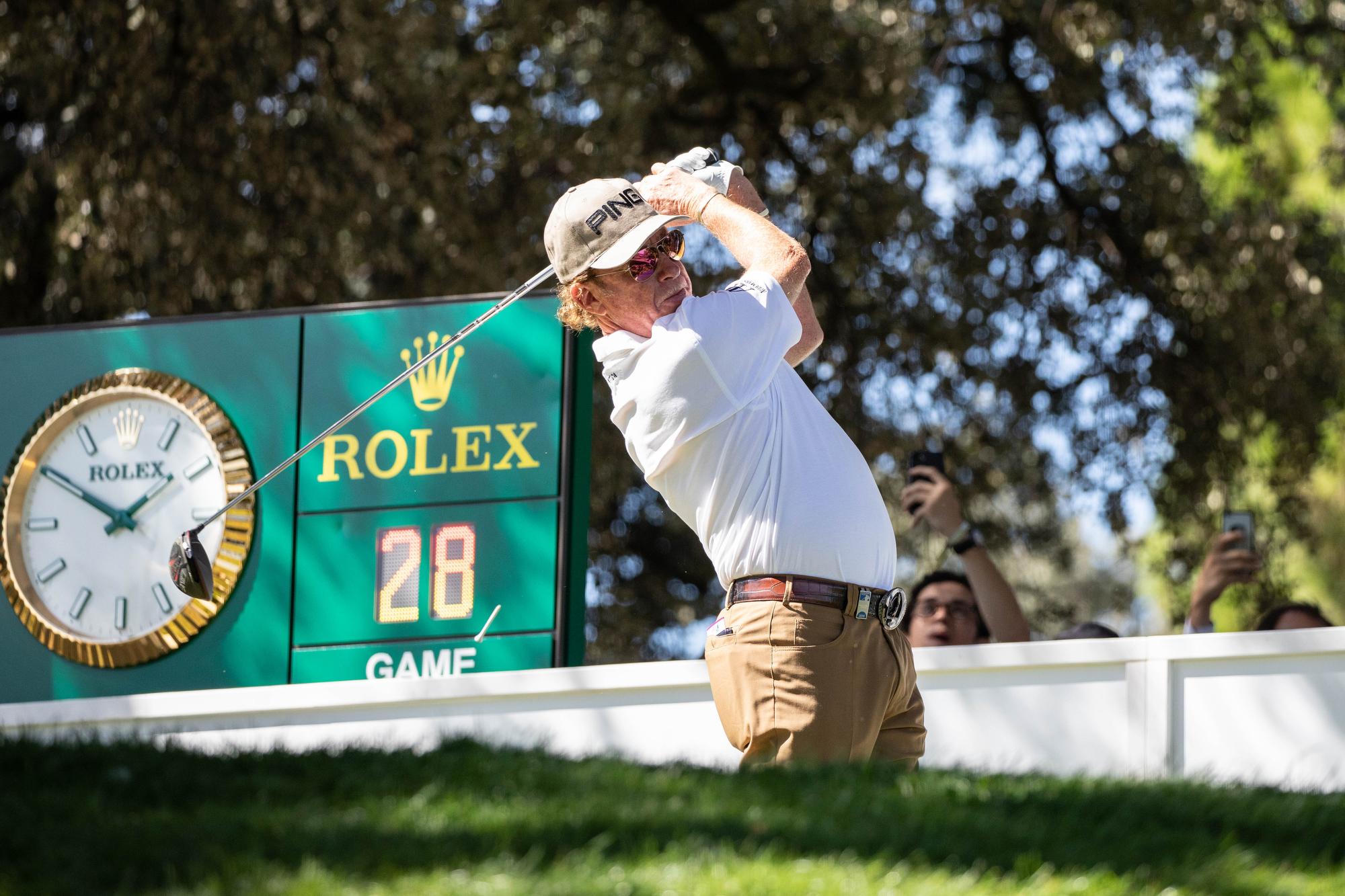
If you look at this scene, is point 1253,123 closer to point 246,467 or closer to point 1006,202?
point 1006,202

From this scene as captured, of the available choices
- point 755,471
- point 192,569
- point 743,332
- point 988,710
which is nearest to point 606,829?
point 755,471

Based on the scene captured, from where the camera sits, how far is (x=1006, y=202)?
44.4 ft

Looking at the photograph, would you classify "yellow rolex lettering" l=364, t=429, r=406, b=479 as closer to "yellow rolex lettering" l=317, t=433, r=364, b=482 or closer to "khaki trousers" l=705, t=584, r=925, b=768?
"yellow rolex lettering" l=317, t=433, r=364, b=482

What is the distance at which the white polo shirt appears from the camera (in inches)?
176

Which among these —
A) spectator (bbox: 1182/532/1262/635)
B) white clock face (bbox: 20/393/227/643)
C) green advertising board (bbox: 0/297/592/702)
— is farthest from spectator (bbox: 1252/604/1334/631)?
white clock face (bbox: 20/393/227/643)

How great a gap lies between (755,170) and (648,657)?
4.62m

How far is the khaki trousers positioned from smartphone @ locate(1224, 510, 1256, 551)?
3601mm

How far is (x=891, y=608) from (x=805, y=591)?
248 millimetres

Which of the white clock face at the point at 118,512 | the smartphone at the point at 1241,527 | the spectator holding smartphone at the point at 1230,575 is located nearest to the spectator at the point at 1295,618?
the spectator holding smartphone at the point at 1230,575

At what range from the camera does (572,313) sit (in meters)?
4.94

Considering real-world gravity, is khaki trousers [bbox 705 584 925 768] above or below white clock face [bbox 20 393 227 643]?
below

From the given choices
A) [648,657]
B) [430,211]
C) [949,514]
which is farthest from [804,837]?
[648,657]

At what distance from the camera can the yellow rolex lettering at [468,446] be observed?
7.87m

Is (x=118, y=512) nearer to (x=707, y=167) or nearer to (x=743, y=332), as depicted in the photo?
(x=707, y=167)
